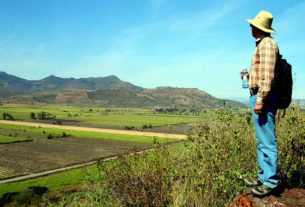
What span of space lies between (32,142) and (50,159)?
17806mm

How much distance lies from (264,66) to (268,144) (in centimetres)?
117

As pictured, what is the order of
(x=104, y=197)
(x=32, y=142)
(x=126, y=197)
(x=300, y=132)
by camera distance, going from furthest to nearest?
(x=32, y=142)
(x=104, y=197)
(x=126, y=197)
(x=300, y=132)

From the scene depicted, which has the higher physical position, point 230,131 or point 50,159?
point 230,131

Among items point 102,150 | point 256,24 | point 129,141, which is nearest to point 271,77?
point 256,24

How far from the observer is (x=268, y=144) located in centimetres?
369

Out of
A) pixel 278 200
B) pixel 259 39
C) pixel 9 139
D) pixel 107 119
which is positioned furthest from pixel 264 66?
pixel 107 119

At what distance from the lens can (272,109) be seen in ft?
12.3

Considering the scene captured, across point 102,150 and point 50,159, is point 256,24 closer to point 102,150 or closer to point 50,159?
point 50,159

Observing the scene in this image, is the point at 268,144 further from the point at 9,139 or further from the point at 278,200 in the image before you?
the point at 9,139

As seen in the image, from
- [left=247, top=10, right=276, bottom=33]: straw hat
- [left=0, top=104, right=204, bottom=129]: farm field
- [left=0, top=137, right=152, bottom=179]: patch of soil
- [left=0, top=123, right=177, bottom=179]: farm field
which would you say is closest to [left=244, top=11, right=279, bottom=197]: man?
[left=247, top=10, right=276, bottom=33]: straw hat

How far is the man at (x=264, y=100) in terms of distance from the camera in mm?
3588

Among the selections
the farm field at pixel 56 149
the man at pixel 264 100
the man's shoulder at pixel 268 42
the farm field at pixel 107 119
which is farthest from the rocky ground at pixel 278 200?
the farm field at pixel 107 119

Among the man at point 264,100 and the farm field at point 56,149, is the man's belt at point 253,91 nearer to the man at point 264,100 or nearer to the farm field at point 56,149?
the man at point 264,100

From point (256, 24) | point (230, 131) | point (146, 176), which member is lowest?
point (146, 176)
